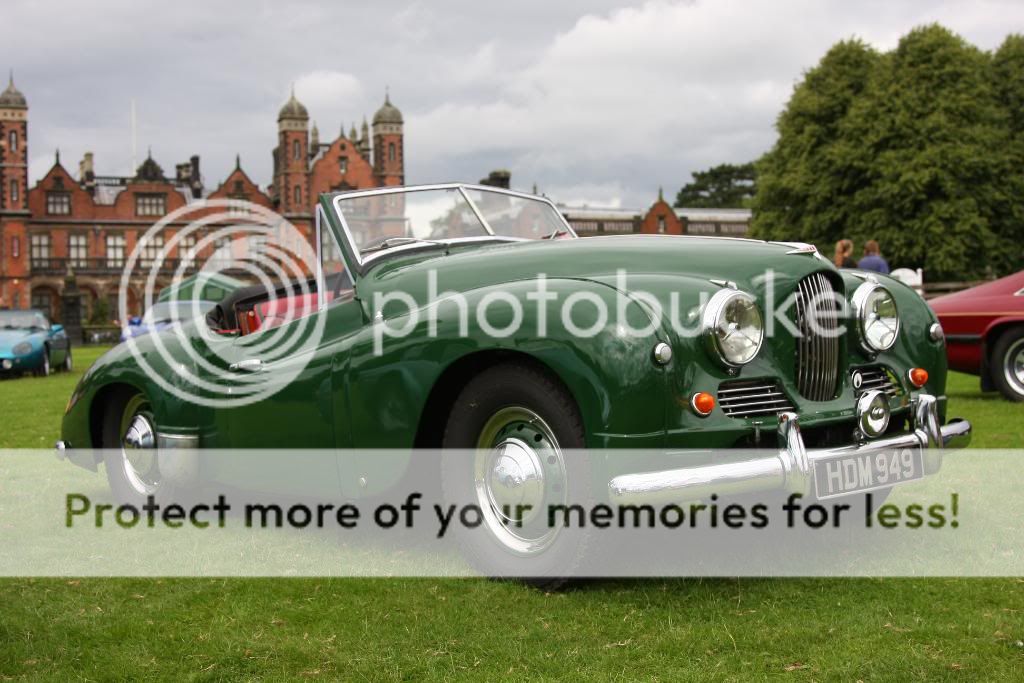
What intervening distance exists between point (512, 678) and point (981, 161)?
40537 mm

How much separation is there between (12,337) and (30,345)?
1.77 ft

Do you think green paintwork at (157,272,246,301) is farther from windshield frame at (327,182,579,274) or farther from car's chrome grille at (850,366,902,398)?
car's chrome grille at (850,366,902,398)

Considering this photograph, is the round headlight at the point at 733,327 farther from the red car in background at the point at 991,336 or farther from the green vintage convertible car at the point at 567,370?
the red car in background at the point at 991,336

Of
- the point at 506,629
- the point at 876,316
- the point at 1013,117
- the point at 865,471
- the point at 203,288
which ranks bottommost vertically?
the point at 506,629

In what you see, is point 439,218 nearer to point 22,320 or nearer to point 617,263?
point 617,263

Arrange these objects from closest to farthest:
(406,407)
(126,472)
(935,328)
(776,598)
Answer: (776,598) → (406,407) → (935,328) → (126,472)

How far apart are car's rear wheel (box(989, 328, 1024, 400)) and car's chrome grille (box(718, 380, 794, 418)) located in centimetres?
777

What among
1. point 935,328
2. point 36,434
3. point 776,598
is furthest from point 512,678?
point 36,434

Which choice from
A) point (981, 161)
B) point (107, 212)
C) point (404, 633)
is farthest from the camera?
point (107, 212)

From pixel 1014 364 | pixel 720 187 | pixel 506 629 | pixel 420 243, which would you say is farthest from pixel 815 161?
pixel 720 187

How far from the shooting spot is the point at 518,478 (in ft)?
14.1

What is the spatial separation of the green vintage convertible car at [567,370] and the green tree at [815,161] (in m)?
38.2

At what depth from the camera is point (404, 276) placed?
211 inches

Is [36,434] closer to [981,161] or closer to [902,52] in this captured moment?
[981,161]
